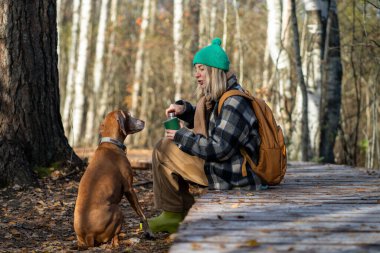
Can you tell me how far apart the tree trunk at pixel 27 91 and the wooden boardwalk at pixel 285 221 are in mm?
2968

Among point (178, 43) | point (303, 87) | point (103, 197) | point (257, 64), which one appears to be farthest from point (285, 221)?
point (257, 64)

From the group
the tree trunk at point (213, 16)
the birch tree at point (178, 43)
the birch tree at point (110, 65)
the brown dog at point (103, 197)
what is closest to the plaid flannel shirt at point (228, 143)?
the brown dog at point (103, 197)

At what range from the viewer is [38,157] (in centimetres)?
771

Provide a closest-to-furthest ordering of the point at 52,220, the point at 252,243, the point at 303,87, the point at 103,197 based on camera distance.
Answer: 1. the point at 252,243
2. the point at 103,197
3. the point at 52,220
4. the point at 303,87

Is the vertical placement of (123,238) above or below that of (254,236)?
below

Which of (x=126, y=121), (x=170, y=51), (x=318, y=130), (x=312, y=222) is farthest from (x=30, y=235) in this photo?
(x=170, y=51)

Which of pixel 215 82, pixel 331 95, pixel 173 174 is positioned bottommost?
pixel 173 174

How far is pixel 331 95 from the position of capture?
40.2 ft

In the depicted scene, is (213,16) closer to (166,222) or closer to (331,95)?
(331,95)

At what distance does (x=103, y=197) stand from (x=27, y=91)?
278 centimetres

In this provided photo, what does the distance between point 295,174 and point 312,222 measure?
3.74 m

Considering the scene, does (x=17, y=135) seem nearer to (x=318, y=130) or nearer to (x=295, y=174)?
(x=295, y=174)

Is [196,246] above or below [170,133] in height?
below

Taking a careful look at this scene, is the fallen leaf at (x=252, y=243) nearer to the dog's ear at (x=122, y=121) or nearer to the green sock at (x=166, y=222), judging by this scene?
the green sock at (x=166, y=222)
